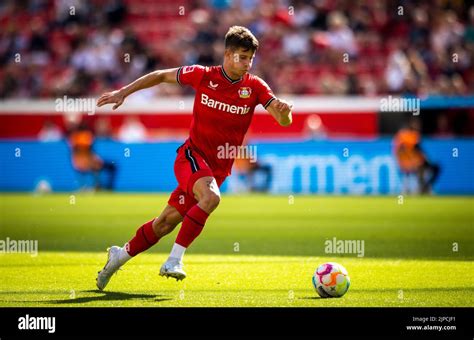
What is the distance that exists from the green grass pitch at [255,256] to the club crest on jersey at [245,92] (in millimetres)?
1929

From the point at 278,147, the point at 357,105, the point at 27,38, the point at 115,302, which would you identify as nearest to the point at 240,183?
the point at 278,147

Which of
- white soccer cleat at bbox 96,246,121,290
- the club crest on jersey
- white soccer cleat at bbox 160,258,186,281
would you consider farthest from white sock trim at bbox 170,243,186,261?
the club crest on jersey

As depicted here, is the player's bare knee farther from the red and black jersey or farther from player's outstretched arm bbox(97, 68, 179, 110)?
player's outstretched arm bbox(97, 68, 179, 110)

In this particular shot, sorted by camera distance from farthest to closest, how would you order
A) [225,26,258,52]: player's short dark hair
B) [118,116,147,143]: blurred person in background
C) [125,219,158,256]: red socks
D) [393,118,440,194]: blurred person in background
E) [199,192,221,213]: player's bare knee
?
[118,116,147,143]: blurred person in background, [393,118,440,194]: blurred person in background, [125,219,158,256]: red socks, [225,26,258,52]: player's short dark hair, [199,192,221,213]: player's bare knee

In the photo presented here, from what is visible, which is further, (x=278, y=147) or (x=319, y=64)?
(x=319, y=64)

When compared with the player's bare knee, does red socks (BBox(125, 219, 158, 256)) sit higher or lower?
lower

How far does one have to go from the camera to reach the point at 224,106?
9445 millimetres

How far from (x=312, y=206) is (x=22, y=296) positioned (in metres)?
12.6

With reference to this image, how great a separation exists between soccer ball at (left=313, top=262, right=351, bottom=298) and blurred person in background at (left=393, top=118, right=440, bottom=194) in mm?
15787

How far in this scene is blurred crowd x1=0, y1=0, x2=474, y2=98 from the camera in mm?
27266

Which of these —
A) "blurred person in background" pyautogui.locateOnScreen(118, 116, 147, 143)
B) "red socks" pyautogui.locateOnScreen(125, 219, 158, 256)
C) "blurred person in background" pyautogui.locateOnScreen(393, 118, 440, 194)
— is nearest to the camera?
"red socks" pyautogui.locateOnScreen(125, 219, 158, 256)

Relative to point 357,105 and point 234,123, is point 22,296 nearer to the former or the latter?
point 234,123
